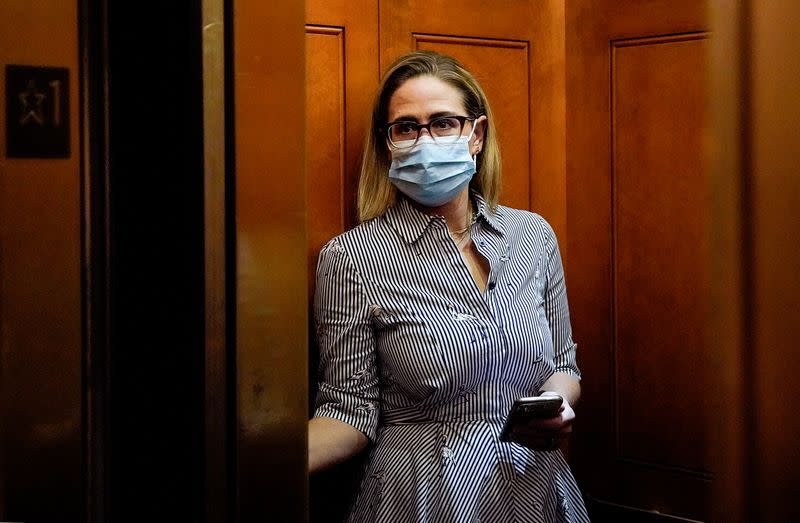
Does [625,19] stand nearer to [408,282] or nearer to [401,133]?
[401,133]

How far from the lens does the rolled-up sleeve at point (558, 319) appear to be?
2.11 metres

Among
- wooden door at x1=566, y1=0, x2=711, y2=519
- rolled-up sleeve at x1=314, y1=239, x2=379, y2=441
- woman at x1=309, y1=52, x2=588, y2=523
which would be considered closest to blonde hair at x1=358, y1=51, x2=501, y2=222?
woman at x1=309, y1=52, x2=588, y2=523

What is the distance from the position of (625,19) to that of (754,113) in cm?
193

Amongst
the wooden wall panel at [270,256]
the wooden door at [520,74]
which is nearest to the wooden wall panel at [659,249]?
the wooden door at [520,74]

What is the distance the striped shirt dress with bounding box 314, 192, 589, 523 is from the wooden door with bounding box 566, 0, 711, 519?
0.58 meters

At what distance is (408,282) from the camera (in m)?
1.89

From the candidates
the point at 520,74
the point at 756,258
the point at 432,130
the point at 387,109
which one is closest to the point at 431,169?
the point at 432,130

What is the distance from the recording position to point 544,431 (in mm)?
1793

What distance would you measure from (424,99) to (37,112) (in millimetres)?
1100

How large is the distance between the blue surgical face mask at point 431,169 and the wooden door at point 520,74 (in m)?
0.43

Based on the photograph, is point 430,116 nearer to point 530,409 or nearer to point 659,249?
point 530,409

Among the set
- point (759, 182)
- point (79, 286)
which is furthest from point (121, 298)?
point (759, 182)

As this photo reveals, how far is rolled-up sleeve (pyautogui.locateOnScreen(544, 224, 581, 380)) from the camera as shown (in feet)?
6.93

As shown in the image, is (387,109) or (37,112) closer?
(37,112)
